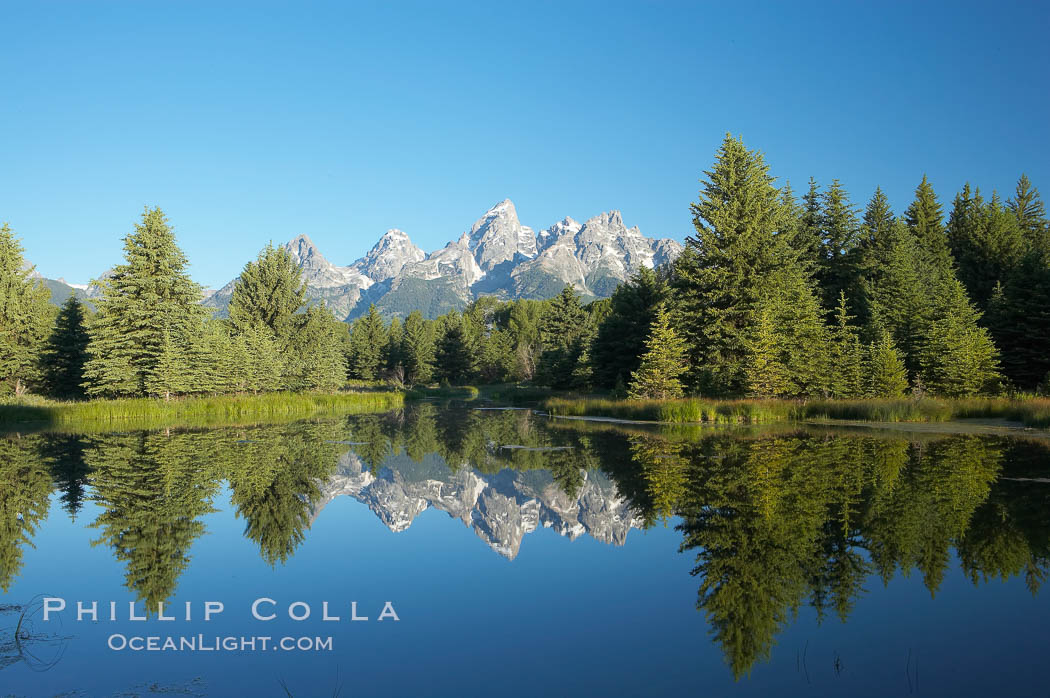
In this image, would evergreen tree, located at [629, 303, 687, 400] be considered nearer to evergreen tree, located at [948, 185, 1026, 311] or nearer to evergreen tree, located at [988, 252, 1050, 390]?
evergreen tree, located at [988, 252, 1050, 390]

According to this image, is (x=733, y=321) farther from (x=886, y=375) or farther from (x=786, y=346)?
(x=886, y=375)

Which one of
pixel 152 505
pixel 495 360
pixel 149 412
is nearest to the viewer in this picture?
pixel 152 505

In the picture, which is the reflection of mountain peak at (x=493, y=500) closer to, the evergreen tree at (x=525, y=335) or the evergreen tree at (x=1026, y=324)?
the evergreen tree at (x=1026, y=324)

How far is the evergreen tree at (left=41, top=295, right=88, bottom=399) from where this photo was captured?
4075 cm

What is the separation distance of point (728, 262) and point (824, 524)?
30730mm

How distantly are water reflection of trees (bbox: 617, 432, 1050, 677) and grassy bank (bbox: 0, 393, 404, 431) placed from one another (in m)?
25.2

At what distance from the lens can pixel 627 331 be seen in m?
46.9

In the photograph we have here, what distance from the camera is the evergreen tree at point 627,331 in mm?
45000

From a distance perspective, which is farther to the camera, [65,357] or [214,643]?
[65,357]

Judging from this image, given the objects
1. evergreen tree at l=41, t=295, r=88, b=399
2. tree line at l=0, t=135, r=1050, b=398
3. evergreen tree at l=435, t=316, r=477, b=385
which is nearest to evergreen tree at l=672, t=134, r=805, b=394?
tree line at l=0, t=135, r=1050, b=398

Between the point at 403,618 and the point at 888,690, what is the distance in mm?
4252

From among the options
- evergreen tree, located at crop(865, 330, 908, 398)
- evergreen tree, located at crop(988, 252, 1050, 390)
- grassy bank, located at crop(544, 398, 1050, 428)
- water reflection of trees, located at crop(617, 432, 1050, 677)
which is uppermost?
evergreen tree, located at crop(988, 252, 1050, 390)

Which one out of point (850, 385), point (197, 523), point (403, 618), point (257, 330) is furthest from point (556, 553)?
point (257, 330)

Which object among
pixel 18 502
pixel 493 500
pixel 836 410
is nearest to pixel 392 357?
pixel 836 410
